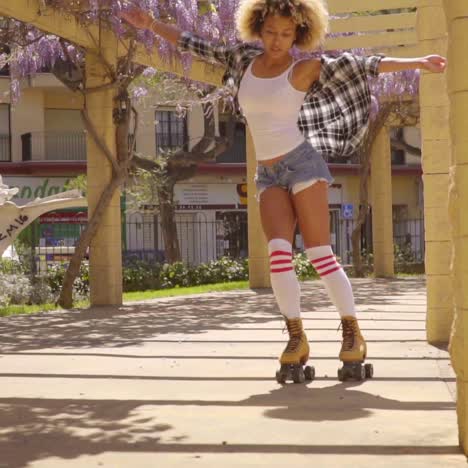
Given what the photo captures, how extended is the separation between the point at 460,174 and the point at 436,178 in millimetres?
3653

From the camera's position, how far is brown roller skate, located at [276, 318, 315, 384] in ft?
17.6

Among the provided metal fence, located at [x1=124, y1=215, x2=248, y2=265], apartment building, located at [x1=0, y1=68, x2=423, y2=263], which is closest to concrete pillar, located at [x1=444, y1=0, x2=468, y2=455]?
metal fence, located at [x1=124, y1=215, x2=248, y2=265]

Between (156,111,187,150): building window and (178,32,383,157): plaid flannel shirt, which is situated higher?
(156,111,187,150): building window

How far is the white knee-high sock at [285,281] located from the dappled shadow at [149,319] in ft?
7.52

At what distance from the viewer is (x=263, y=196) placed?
18.4 feet

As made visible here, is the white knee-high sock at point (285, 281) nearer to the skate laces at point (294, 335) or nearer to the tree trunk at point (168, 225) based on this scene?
the skate laces at point (294, 335)

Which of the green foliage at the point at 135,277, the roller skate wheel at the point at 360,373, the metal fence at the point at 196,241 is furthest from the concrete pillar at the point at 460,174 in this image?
the metal fence at the point at 196,241

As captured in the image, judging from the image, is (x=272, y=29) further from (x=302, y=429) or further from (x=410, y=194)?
(x=410, y=194)

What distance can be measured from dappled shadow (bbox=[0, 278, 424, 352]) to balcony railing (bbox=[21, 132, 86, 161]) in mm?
24480

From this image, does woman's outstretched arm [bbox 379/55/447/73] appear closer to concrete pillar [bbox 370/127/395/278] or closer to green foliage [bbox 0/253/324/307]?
green foliage [bbox 0/253/324/307]

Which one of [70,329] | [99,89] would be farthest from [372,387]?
[99,89]

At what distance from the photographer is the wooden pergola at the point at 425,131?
11.4 ft

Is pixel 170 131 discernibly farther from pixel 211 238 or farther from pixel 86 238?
pixel 86 238

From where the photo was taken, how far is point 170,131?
3997 centimetres
